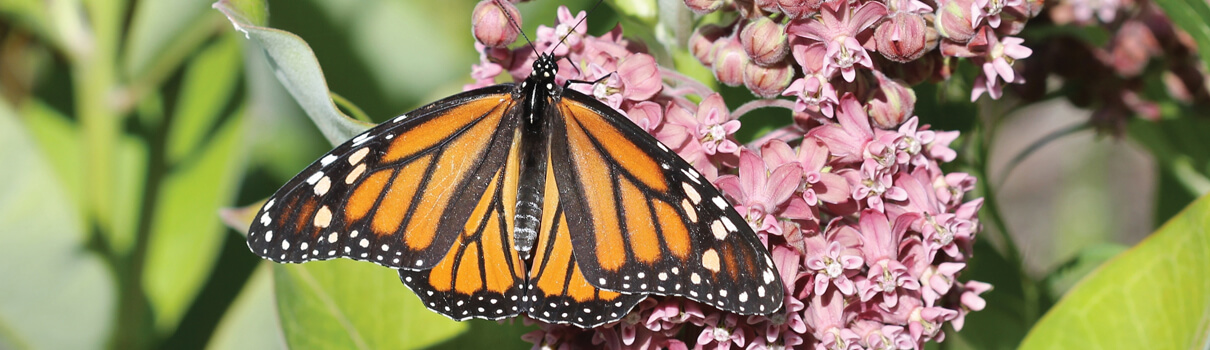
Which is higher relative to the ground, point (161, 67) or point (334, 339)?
point (161, 67)

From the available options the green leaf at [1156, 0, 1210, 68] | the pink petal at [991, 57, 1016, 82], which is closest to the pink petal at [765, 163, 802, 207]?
the pink petal at [991, 57, 1016, 82]

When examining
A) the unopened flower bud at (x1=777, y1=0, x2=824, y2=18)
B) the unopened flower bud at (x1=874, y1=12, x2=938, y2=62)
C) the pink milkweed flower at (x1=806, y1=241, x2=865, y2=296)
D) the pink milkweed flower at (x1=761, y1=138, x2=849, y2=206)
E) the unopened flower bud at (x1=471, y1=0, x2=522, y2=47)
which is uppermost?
the unopened flower bud at (x1=471, y1=0, x2=522, y2=47)

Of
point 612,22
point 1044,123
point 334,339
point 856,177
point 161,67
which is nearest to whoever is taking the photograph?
point 856,177

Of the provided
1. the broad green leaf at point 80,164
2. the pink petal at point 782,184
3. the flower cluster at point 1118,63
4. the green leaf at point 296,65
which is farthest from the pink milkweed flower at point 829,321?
the broad green leaf at point 80,164

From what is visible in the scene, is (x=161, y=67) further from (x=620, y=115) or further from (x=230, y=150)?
(x=620, y=115)

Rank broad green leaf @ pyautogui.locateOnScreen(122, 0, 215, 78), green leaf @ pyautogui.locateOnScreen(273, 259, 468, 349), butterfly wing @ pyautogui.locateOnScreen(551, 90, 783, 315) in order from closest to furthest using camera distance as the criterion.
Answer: butterfly wing @ pyautogui.locateOnScreen(551, 90, 783, 315) < green leaf @ pyautogui.locateOnScreen(273, 259, 468, 349) < broad green leaf @ pyautogui.locateOnScreen(122, 0, 215, 78)

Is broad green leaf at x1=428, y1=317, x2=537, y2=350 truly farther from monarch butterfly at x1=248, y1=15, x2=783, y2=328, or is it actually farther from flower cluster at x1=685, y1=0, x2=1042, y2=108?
flower cluster at x1=685, y1=0, x2=1042, y2=108

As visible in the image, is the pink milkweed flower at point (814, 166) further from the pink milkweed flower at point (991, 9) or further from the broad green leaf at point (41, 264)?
the broad green leaf at point (41, 264)

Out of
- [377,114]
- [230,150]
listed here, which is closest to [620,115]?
[377,114]
